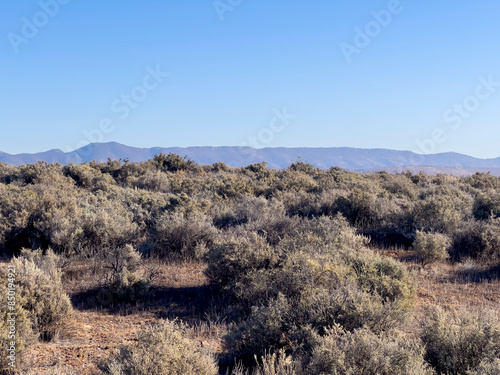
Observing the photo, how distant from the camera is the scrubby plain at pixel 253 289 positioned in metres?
3.47

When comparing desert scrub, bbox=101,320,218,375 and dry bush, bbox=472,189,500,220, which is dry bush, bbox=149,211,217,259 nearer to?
desert scrub, bbox=101,320,218,375

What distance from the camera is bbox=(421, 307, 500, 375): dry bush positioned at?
340 cm

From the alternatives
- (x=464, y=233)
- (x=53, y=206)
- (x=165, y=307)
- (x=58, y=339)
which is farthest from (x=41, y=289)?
(x=464, y=233)

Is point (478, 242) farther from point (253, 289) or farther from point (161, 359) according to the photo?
point (161, 359)

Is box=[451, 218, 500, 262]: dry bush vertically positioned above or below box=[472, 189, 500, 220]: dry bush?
below

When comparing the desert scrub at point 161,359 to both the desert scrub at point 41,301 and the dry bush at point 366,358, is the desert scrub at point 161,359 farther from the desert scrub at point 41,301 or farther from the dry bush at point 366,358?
the desert scrub at point 41,301

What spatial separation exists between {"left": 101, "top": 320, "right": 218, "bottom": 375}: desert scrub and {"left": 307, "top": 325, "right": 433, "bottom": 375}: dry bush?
102 centimetres

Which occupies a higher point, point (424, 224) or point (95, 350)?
point (424, 224)

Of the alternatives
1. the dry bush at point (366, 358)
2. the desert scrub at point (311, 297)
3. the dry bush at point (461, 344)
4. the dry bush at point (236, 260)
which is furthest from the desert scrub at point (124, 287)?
the dry bush at point (461, 344)

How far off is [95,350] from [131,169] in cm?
2309

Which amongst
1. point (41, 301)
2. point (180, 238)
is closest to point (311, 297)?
point (41, 301)

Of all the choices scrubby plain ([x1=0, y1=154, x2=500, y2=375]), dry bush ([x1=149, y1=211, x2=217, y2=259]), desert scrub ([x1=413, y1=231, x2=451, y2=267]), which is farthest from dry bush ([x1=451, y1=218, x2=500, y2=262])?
dry bush ([x1=149, y1=211, x2=217, y2=259])

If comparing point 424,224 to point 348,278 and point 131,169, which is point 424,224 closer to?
point 348,278

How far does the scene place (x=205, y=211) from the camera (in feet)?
40.1
